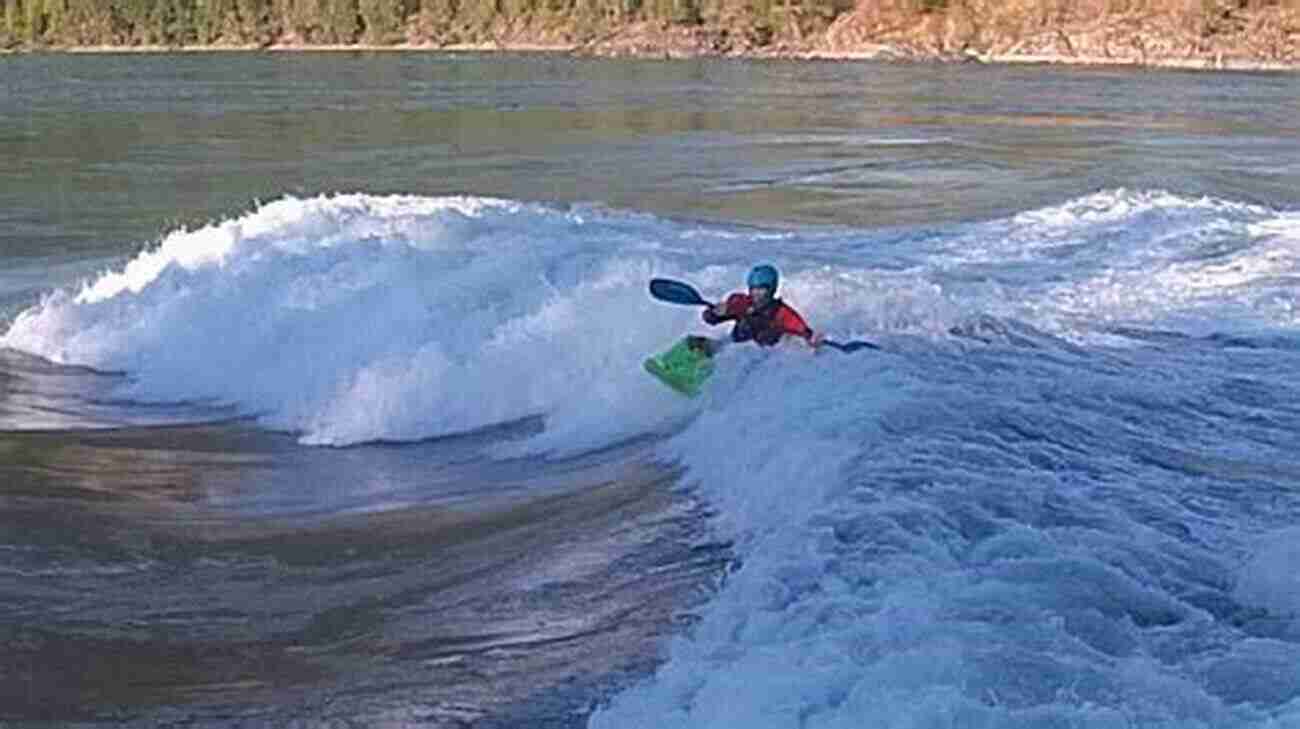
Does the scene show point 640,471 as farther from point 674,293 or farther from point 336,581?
point 674,293

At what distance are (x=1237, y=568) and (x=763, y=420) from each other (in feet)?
12.5

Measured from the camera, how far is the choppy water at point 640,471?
845cm

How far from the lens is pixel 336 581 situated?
10953 mm

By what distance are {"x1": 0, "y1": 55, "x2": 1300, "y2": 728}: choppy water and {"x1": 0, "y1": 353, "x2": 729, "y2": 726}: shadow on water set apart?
3 centimetres

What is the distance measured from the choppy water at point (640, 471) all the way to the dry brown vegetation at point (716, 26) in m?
59.5

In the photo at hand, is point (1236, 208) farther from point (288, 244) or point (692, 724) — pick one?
point (692, 724)

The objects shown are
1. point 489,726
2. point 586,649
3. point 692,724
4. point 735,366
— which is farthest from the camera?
point 735,366

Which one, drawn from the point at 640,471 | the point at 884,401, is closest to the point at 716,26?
the point at 640,471

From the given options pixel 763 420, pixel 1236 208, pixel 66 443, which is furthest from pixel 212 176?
pixel 763 420

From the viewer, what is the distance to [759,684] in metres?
7.70

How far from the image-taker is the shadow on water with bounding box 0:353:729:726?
8.91 meters

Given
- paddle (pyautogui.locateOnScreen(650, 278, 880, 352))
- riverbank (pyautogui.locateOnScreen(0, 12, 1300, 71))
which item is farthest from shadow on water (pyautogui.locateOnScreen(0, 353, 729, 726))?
riverbank (pyautogui.locateOnScreen(0, 12, 1300, 71))

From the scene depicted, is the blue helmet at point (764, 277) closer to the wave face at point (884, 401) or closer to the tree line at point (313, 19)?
the wave face at point (884, 401)

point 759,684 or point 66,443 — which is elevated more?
point 759,684
